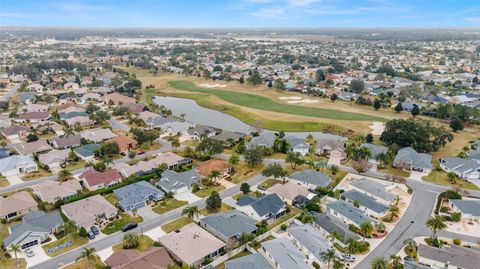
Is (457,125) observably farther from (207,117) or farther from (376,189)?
(207,117)

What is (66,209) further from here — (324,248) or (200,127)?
(200,127)

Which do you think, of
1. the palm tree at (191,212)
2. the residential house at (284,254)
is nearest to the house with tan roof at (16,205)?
the palm tree at (191,212)

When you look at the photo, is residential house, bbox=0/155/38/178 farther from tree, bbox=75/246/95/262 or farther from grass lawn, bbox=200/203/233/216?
grass lawn, bbox=200/203/233/216

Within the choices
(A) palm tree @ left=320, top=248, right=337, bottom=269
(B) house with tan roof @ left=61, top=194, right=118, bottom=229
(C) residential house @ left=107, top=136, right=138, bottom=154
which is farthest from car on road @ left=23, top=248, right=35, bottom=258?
(C) residential house @ left=107, top=136, right=138, bottom=154

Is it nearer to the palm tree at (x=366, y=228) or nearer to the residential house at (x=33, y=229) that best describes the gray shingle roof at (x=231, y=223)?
the palm tree at (x=366, y=228)

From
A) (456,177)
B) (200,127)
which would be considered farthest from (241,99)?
(456,177)
